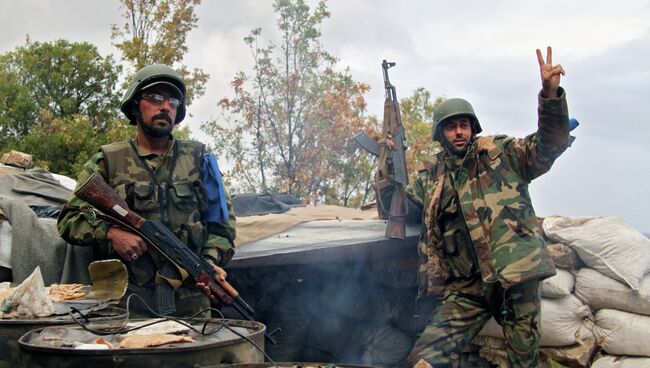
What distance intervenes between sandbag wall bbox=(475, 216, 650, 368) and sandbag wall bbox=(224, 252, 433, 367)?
73 centimetres

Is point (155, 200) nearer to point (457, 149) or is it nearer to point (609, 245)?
point (457, 149)

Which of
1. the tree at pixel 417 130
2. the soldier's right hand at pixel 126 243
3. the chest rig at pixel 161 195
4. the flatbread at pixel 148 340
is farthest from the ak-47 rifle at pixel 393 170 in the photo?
the tree at pixel 417 130

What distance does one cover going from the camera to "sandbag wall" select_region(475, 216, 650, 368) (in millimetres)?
5832

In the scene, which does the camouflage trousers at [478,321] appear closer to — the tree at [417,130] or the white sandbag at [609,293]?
the white sandbag at [609,293]

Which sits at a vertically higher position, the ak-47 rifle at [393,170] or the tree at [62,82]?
the tree at [62,82]

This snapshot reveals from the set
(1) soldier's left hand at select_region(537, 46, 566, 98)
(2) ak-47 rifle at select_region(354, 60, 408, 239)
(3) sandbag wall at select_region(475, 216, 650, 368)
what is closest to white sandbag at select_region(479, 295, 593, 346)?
(3) sandbag wall at select_region(475, 216, 650, 368)

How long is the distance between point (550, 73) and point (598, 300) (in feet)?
8.33

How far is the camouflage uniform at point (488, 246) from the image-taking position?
4.59m

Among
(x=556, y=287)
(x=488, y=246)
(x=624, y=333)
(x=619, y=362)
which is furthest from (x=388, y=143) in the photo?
(x=619, y=362)

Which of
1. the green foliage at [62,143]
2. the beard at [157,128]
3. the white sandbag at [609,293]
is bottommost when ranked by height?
the white sandbag at [609,293]

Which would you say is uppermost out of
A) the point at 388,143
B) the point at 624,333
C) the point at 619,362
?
the point at 388,143

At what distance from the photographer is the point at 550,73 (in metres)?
4.30

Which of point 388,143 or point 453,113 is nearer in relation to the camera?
point 453,113

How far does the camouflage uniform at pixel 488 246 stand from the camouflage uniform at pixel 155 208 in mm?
1674
